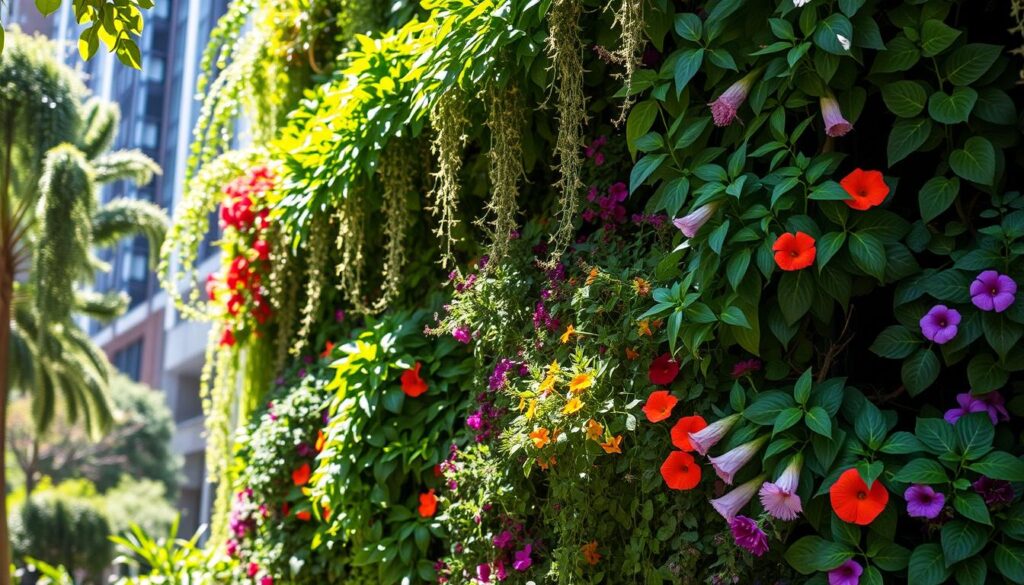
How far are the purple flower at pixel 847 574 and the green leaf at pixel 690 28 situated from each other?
3.64 feet

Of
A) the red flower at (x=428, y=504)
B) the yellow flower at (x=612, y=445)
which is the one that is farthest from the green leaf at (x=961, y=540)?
the red flower at (x=428, y=504)

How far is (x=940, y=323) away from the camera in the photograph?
1899 millimetres

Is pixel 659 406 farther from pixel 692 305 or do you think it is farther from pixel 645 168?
pixel 645 168

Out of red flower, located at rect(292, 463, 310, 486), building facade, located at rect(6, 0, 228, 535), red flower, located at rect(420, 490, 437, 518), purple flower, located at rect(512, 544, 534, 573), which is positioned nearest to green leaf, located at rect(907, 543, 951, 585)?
purple flower, located at rect(512, 544, 534, 573)

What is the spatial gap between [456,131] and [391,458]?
99cm

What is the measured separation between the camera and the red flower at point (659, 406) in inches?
84.0

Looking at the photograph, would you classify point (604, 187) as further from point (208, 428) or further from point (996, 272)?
point (208, 428)

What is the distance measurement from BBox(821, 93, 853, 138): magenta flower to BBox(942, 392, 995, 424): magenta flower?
0.54 m

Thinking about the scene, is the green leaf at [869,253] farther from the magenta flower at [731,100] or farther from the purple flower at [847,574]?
the purple flower at [847,574]

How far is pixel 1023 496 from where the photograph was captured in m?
1.80

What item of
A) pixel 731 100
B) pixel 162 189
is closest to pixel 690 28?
pixel 731 100

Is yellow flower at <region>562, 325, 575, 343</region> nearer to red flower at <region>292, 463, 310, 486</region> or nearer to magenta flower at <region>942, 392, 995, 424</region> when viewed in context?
magenta flower at <region>942, 392, 995, 424</region>

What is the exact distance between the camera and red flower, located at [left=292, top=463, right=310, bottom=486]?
3506mm

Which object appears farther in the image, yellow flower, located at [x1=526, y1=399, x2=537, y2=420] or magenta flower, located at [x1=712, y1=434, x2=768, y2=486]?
yellow flower, located at [x1=526, y1=399, x2=537, y2=420]
